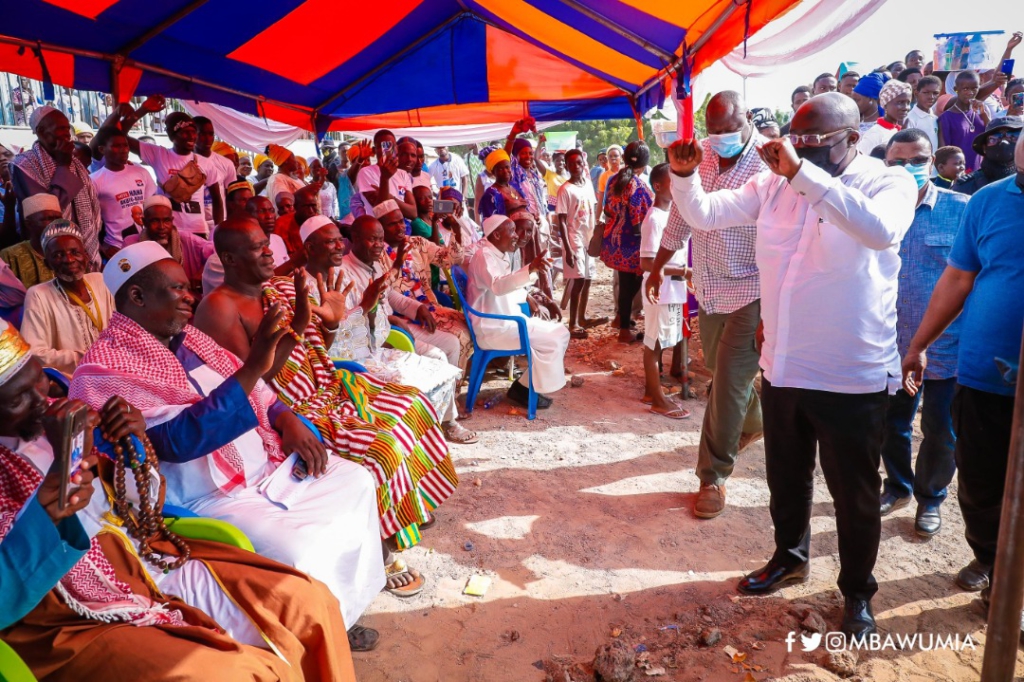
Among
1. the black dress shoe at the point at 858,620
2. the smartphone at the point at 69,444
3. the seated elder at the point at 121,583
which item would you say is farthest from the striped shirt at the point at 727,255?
the smartphone at the point at 69,444

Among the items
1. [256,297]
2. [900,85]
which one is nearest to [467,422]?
[256,297]

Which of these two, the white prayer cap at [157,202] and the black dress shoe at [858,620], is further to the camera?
the white prayer cap at [157,202]

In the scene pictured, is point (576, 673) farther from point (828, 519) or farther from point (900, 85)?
point (900, 85)

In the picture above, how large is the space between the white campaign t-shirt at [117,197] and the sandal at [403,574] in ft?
12.3

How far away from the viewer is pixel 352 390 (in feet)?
11.5

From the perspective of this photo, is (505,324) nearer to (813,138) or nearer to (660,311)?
(660,311)

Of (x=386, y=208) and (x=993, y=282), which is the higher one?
(x=386, y=208)

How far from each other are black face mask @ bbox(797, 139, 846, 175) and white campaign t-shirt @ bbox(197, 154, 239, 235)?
5585mm

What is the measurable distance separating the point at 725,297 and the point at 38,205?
4137 millimetres

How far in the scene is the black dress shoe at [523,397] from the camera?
5980mm

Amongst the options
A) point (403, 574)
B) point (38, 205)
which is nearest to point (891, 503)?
point (403, 574)

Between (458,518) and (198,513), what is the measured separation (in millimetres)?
1881

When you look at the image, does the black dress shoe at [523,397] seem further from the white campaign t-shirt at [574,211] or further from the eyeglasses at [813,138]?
the eyeglasses at [813,138]

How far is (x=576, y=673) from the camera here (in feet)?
9.02
